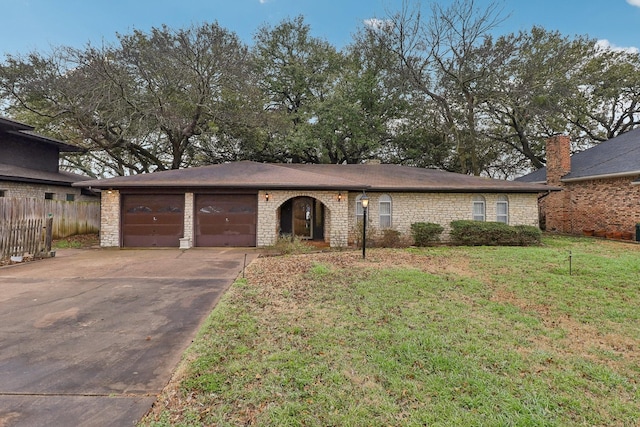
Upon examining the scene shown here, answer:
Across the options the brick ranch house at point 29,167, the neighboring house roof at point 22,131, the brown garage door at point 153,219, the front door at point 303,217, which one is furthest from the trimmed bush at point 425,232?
the neighboring house roof at point 22,131

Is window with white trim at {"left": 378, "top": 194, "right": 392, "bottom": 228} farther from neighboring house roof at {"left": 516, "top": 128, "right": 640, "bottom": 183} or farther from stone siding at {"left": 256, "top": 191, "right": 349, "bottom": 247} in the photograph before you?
neighboring house roof at {"left": 516, "top": 128, "right": 640, "bottom": 183}

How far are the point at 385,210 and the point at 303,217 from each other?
3.83 m

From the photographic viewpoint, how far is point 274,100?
21.6m

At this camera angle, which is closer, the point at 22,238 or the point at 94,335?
the point at 94,335

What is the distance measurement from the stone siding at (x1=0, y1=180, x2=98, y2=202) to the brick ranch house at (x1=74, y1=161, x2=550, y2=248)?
3.82m

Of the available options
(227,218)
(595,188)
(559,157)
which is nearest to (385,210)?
(227,218)

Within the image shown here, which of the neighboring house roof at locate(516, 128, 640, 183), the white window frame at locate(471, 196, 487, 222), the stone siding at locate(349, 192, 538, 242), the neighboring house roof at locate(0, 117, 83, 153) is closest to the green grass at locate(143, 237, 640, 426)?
the stone siding at locate(349, 192, 538, 242)

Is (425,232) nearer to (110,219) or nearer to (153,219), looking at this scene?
(153,219)

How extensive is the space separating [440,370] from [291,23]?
934 inches

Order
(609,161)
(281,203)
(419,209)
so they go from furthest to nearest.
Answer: (609,161)
(419,209)
(281,203)

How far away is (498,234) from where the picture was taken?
37.8 feet

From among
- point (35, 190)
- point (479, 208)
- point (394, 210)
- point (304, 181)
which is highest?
point (304, 181)

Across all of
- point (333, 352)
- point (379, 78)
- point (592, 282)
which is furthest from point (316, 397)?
point (379, 78)

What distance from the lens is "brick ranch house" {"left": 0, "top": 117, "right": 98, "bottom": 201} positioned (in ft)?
40.6
